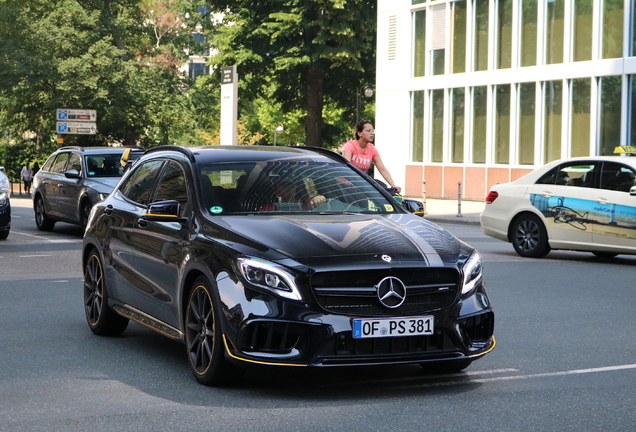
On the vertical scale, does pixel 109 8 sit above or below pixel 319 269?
above

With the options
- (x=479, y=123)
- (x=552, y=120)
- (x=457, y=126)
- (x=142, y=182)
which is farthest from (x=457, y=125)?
(x=142, y=182)

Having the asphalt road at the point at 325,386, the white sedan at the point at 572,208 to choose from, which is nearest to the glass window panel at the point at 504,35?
the white sedan at the point at 572,208

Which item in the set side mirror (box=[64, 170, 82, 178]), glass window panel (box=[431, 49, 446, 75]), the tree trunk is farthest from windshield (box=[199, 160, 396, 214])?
the tree trunk

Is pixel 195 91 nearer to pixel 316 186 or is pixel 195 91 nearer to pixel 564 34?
pixel 564 34

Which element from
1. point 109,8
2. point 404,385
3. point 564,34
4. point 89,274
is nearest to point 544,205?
point 89,274

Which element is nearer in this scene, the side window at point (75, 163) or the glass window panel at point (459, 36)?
the side window at point (75, 163)

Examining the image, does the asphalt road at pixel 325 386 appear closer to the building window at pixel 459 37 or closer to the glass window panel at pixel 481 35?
the glass window panel at pixel 481 35

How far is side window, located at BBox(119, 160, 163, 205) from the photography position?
26.5ft

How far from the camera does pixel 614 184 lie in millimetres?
15023

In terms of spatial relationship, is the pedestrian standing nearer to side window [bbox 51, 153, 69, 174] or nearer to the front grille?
side window [bbox 51, 153, 69, 174]

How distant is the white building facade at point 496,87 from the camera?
33.5 meters

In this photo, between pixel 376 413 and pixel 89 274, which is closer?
pixel 376 413

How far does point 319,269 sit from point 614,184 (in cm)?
994

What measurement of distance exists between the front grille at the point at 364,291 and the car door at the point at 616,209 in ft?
30.1
